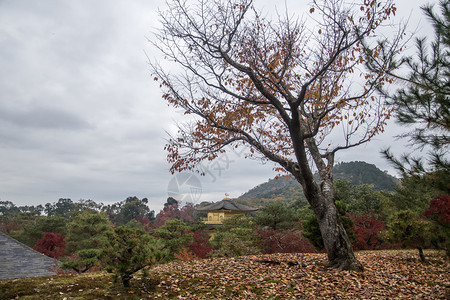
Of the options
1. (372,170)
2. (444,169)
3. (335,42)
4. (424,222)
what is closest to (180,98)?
(335,42)

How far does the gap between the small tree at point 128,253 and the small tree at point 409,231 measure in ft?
18.2

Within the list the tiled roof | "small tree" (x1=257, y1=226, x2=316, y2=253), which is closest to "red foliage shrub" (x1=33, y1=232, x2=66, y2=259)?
the tiled roof

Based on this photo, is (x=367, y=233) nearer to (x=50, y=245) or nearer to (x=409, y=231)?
(x=409, y=231)

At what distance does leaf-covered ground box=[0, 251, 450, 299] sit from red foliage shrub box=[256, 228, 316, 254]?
4.40 metres

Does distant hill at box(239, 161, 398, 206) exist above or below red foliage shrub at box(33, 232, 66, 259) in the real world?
above

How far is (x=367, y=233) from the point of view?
391 inches

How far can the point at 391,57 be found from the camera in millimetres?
4777

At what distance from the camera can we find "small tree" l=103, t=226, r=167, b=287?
3295 millimetres

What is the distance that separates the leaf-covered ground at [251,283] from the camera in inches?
134

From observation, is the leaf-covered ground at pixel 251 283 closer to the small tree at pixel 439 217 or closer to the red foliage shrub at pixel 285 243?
the small tree at pixel 439 217

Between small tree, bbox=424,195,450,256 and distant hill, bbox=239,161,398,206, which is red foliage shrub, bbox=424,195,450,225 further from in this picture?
distant hill, bbox=239,161,398,206

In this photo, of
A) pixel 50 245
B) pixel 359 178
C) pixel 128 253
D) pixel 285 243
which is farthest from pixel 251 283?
pixel 359 178

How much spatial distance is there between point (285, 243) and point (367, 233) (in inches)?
120

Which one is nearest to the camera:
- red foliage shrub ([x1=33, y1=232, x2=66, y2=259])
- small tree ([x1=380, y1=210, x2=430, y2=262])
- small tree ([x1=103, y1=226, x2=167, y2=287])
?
small tree ([x1=103, y1=226, x2=167, y2=287])
